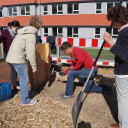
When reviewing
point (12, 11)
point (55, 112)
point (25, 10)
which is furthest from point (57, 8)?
point (55, 112)

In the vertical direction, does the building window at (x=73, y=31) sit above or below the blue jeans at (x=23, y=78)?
above

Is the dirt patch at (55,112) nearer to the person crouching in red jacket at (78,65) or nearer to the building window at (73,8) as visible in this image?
the person crouching in red jacket at (78,65)

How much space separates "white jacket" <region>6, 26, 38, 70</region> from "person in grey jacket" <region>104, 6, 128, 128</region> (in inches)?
58.2

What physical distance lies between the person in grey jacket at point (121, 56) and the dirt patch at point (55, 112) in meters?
0.67

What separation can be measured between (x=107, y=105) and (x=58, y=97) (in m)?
1.17

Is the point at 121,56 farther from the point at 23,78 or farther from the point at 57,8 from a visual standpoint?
the point at 57,8

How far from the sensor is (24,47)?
11.6ft

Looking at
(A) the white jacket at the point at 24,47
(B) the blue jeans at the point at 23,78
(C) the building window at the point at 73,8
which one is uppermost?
(C) the building window at the point at 73,8

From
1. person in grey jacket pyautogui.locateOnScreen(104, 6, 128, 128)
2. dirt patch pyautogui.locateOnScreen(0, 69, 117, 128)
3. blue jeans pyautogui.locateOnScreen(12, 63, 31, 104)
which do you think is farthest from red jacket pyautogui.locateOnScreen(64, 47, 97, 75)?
person in grey jacket pyautogui.locateOnScreen(104, 6, 128, 128)

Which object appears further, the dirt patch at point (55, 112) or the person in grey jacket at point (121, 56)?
the dirt patch at point (55, 112)

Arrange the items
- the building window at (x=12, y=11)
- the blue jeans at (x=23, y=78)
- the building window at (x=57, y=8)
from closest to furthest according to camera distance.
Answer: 1. the blue jeans at (x=23, y=78)
2. the building window at (x=57, y=8)
3. the building window at (x=12, y=11)

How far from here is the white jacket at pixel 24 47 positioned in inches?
134

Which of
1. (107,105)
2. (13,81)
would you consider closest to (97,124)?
(107,105)

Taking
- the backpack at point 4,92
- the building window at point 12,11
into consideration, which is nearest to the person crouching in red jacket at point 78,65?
the backpack at point 4,92
